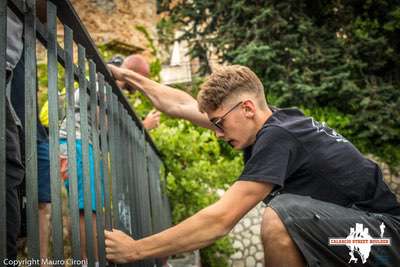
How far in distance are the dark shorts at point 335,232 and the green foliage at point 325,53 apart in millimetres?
6848

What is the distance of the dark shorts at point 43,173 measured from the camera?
2.77m

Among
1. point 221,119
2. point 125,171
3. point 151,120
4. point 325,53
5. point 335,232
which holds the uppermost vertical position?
point 325,53

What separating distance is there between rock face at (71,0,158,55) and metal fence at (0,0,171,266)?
8.52 meters

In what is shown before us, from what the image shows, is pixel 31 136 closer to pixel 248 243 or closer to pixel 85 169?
pixel 85 169

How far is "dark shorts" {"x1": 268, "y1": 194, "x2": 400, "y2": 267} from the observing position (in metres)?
2.00

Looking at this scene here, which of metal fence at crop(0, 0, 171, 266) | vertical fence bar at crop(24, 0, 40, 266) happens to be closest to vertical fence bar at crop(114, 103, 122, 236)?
metal fence at crop(0, 0, 171, 266)

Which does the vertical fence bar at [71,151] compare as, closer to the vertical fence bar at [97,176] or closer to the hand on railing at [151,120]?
the vertical fence bar at [97,176]

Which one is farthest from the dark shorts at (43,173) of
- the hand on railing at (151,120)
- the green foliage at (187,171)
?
the green foliage at (187,171)

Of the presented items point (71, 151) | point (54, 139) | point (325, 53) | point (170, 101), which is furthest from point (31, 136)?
point (325, 53)

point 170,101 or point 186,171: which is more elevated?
point 170,101

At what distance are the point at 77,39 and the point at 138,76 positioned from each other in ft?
4.56

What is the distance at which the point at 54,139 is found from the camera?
1428 millimetres

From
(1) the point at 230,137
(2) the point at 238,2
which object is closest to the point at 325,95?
(2) the point at 238,2

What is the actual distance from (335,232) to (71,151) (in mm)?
1241
